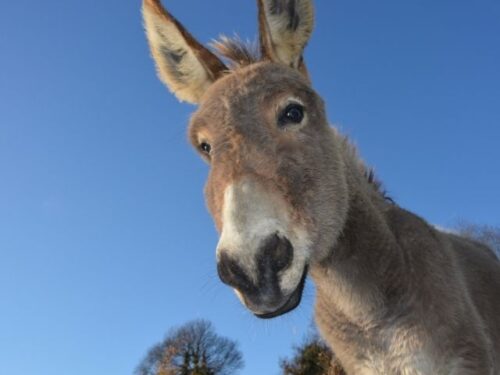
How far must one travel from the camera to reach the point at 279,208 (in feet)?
9.71

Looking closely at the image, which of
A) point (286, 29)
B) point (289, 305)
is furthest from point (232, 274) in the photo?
point (286, 29)

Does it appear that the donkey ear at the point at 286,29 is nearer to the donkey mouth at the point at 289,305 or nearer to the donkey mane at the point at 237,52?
the donkey mane at the point at 237,52

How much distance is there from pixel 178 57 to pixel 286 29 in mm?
1175

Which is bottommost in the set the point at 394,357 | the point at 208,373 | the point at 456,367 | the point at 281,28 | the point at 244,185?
the point at 456,367

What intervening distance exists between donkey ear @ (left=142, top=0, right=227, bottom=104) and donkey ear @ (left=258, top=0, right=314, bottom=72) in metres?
0.55

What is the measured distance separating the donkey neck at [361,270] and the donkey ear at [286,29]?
1406 millimetres

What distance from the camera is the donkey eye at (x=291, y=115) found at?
142 inches

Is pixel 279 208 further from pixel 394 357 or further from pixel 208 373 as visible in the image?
pixel 208 373

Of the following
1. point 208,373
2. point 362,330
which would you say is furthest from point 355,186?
point 208,373

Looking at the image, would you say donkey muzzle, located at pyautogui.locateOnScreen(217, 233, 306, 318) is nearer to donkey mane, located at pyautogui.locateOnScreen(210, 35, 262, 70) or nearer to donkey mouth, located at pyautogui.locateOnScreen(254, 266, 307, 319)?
donkey mouth, located at pyautogui.locateOnScreen(254, 266, 307, 319)

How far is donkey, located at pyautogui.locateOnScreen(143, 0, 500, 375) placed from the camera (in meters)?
2.82

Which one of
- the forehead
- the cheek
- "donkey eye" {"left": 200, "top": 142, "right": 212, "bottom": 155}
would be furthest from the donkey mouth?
"donkey eye" {"left": 200, "top": 142, "right": 212, "bottom": 155}

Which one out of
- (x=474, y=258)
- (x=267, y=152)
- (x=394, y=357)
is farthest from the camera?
(x=474, y=258)

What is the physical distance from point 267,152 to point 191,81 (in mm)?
1914
